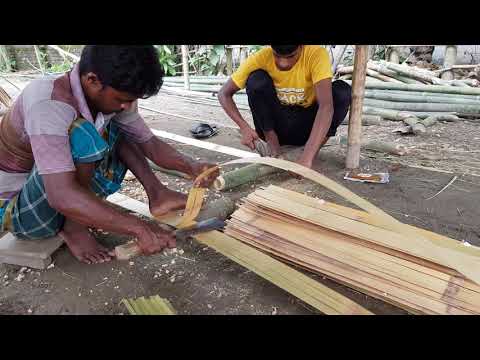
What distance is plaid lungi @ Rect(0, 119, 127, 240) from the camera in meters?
1.60

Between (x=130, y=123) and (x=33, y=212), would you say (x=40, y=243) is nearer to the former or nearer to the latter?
(x=33, y=212)

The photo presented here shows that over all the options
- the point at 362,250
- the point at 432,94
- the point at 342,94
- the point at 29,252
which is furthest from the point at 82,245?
the point at 432,94

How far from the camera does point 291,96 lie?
2.78 m

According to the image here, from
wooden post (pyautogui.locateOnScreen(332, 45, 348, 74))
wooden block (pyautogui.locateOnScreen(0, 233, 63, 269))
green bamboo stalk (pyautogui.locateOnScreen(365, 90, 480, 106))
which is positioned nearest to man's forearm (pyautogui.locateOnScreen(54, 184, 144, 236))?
wooden block (pyautogui.locateOnScreen(0, 233, 63, 269))

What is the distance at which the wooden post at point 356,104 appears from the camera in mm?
2545

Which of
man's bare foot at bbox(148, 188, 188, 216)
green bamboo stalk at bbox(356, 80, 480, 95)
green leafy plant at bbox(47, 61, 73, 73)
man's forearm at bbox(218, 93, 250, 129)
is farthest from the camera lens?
green leafy plant at bbox(47, 61, 73, 73)

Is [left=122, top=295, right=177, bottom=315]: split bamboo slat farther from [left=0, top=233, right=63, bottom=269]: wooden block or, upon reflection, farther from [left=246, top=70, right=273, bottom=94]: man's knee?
[left=246, top=70, right=273, bottom=94]: man's knee

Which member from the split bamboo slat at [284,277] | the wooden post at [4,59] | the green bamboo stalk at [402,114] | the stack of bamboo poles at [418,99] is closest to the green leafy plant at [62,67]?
the wooden post at [4,59]

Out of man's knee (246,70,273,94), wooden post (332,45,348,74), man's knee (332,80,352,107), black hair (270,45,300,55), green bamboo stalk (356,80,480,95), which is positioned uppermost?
black hair (270,45,300,55)

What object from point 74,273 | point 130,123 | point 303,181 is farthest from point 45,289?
point 303,181

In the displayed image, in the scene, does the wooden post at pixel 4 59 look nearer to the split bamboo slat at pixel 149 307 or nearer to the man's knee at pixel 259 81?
the man's knee at pixel 259 81

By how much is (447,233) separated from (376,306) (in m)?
0.74

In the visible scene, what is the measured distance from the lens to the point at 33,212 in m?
1.73

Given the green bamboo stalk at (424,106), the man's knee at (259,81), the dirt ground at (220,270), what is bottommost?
the dirt ground at (220,270)
